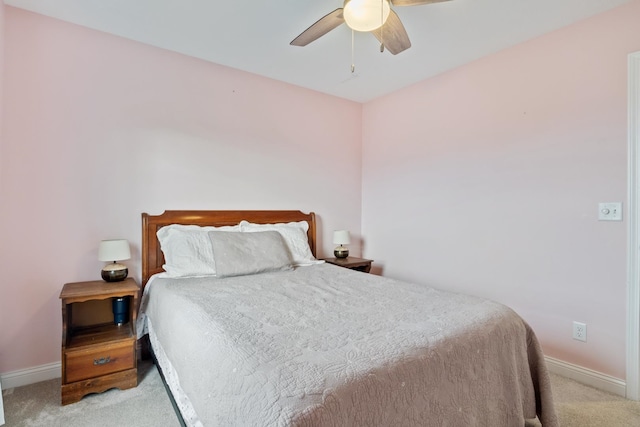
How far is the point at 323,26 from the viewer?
1826 millimetres

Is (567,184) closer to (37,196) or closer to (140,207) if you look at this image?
(140,207)

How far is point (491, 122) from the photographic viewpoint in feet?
8.89

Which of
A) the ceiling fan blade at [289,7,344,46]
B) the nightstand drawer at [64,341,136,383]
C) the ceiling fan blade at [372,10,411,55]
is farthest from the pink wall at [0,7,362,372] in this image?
the ceiling fan blade at [372,10,411,55]

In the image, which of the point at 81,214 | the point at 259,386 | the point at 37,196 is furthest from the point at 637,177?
the point at 37,196

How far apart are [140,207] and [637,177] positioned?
3.53 meters

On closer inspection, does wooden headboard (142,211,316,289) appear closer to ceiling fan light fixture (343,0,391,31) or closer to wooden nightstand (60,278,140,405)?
wooden nightstand (60,278,140,405)

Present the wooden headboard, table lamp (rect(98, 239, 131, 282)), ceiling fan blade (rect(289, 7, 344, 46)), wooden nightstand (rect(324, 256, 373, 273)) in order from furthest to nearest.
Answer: wooden nightstand (rect(324, 256, 373, 273))
the wooden headboard
table lamp (rect(98, 239, 131, 282))
ceiling fan blade (rect(289, 7, 344, 46))

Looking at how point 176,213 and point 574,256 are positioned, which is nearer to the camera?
point 574,256

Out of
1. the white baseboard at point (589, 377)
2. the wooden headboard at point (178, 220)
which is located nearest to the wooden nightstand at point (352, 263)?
the wooden headboard at point (178, 220)

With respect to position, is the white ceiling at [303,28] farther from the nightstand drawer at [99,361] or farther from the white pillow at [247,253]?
→ the nightstand drawer at [99,361]

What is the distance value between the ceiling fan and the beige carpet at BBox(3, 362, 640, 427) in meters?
2.32

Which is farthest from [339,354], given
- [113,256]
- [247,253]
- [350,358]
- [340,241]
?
[340,241]

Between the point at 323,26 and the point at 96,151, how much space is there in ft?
6.25

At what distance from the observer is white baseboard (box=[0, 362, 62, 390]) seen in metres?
2.07
